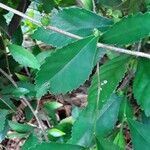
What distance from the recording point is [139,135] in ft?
2.02

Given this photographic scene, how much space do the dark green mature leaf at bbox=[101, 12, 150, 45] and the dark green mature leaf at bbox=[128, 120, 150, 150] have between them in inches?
6.3

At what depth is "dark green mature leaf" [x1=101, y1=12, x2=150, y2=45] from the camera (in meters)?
0.52

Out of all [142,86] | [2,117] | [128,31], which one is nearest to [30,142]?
[2,117]

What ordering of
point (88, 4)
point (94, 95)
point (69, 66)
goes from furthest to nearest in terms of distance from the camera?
point (88, 4)
point (94, 95)
point (69, 66)

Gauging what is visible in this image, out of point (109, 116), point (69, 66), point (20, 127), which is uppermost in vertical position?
point (69, 66)

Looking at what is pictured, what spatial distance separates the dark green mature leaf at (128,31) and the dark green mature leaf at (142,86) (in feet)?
0.37

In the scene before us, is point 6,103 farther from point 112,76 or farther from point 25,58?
point 112,76

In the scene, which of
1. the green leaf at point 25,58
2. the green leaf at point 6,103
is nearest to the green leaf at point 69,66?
→ the green leaf at point 25,58

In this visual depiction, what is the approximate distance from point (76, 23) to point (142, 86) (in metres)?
0.15

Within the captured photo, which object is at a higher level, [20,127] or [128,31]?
[128,31]

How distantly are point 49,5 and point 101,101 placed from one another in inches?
18.6

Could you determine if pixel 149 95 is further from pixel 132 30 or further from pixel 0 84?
pixel 0 84

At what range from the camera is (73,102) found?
1.59m

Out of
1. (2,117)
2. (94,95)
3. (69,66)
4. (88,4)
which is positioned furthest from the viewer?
(2,117)
